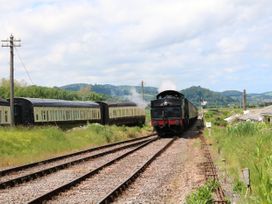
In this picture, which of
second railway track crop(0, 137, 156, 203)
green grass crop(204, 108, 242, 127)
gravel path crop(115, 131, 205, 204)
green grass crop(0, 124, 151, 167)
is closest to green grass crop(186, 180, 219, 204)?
gravel path crop(115, 131, 205, 204)

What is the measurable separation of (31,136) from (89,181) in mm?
12669

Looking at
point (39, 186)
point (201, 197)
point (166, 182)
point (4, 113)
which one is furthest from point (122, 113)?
point (201, 197)

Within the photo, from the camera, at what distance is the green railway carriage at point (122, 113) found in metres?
53.1

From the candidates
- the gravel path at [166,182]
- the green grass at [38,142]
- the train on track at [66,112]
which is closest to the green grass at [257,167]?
the gravel path at [166,182]

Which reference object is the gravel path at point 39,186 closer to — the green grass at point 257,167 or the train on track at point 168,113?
the green grass at point 257,167

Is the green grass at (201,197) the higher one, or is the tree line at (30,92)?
the tree line at (30,92)

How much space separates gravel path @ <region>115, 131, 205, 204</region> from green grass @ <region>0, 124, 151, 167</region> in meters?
6.03

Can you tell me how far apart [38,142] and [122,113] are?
3047 centimetres

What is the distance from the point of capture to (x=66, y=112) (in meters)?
42.0

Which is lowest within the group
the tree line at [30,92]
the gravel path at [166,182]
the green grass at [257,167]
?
the gravel path at [166,182]

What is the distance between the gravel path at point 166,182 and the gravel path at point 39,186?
7.02 ft

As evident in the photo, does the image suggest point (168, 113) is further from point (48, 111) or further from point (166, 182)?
point (166, 182)

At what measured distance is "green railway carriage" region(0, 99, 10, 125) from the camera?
33.0 meters

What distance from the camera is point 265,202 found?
7.02 metres
